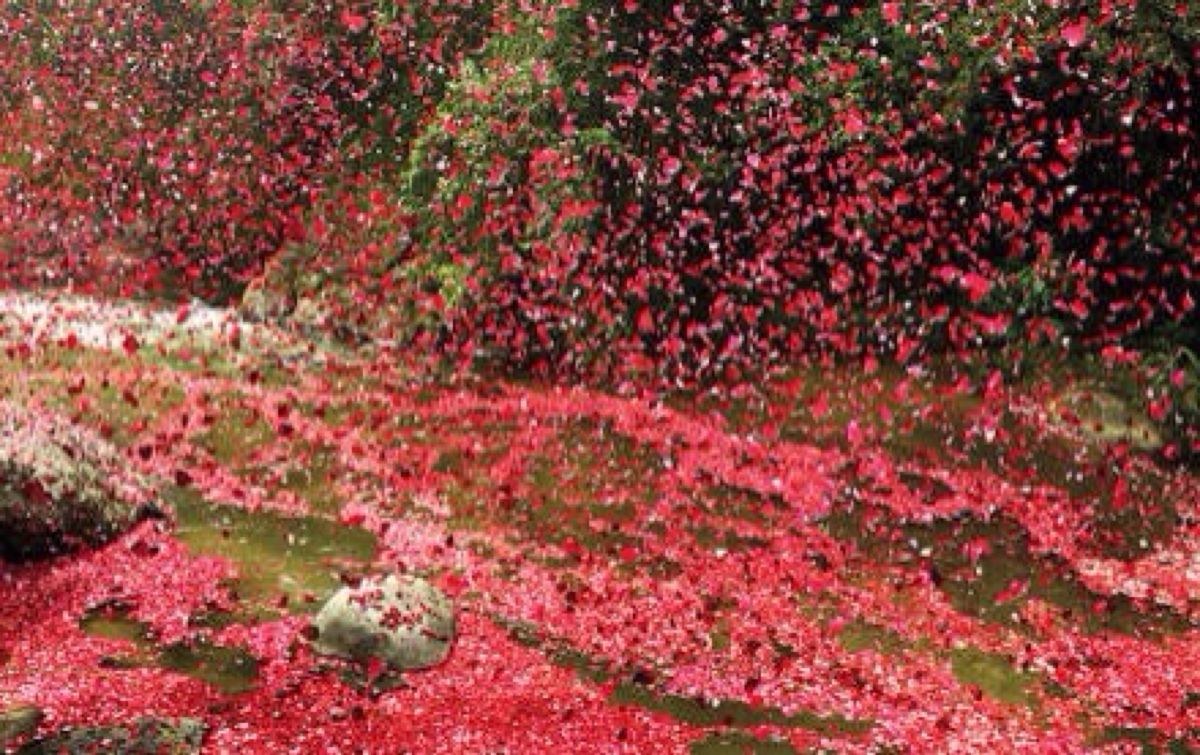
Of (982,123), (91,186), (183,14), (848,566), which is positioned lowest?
(848,566)

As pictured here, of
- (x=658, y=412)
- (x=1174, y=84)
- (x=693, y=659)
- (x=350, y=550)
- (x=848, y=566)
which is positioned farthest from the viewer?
(x=1174, y=84)

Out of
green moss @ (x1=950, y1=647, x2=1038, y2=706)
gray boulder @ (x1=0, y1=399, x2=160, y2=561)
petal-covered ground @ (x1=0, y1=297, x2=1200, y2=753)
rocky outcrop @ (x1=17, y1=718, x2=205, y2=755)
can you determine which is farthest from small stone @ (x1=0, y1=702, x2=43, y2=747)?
green moss @ (x1=950, y1=647, x2=1038, y2=706)

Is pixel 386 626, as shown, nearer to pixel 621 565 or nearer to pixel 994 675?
pixel 621 565

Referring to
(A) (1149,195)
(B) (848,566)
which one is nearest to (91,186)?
(B) (848,566)

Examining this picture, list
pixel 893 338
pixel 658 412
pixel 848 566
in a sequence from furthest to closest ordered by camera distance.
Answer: pixel 893 338 → pixel 658 412 → pixel 848 566

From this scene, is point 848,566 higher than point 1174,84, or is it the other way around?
point 1174,84

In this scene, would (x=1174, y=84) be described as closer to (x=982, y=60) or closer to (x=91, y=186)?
(x=982, y=60)

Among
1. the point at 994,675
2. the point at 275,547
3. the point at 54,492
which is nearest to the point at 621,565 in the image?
the point at 275,547
